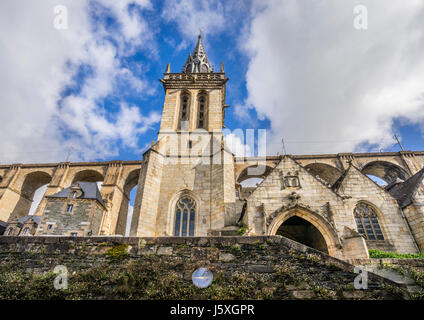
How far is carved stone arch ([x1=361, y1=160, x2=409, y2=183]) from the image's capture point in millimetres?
23594

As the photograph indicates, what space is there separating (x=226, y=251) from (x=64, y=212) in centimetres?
1730

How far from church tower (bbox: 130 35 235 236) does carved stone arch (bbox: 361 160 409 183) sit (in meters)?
17.7

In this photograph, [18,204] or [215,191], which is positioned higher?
[18,204]

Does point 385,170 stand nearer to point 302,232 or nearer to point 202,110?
point 302,232

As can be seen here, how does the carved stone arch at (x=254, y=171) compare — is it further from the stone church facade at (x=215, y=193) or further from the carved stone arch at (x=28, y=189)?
the carved stone arch at (x=28, y=189)

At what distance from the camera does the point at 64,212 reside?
17.4 meters

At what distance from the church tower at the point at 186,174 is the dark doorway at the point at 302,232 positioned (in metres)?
3.20

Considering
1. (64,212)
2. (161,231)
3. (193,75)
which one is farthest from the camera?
(193,75)

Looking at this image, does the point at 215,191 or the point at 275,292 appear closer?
the point at 275,292

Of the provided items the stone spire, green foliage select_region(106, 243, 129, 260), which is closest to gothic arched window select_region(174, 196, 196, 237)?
green foliage select_region(106, 243, 129, 260)

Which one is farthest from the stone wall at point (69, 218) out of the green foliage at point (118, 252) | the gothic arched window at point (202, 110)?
the green foliage at point (118, 252)

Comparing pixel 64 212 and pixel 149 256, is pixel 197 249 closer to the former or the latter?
pixel 149 256

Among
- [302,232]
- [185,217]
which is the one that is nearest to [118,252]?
[185,217]
